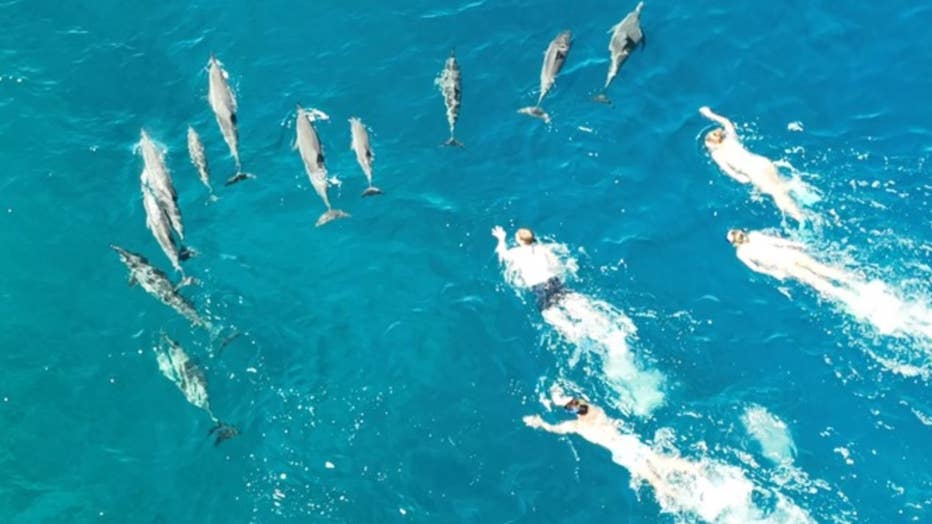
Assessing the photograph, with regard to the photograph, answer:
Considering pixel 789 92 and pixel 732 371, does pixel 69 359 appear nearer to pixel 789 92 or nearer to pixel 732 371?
pixel 732 371

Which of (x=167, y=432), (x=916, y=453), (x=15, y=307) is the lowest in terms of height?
(x=167, y=432)

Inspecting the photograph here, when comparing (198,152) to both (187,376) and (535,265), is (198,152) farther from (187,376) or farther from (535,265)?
(535,265)

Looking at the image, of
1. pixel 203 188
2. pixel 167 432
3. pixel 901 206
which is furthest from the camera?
pixel 203 188

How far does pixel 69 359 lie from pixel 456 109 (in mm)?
11625

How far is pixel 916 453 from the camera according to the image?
1847 cm

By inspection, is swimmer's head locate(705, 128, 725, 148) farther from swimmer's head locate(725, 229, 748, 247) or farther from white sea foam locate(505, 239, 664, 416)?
white sea foam locate(505, 239, 664, 416)

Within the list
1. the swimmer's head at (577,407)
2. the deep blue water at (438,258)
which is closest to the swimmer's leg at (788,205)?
the deep blue water at (438,258)

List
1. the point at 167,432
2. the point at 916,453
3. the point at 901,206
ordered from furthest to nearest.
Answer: the point at 901,206 < the point at 167,432 < the point at 916,453

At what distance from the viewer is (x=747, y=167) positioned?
22.1 m

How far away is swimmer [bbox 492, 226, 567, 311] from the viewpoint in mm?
20547

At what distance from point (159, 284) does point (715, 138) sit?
48.3 feet

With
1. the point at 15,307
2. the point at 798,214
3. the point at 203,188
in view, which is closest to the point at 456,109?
the point at 203,188

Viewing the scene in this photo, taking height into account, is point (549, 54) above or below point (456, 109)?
above

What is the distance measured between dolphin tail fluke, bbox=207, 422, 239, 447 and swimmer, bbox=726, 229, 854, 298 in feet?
42.5
